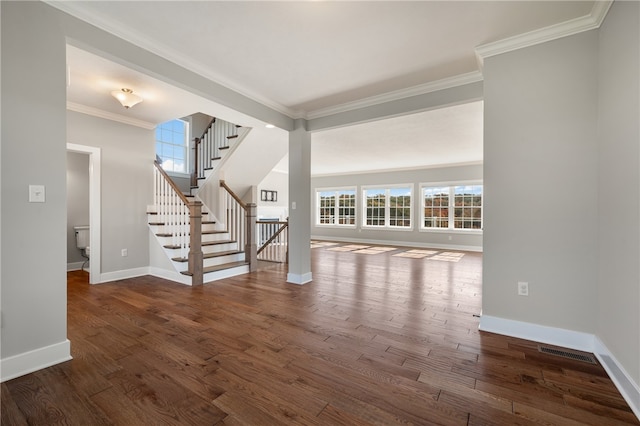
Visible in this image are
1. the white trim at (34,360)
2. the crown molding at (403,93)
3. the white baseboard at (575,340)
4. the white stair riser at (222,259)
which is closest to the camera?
the white baseboard at (575,340)

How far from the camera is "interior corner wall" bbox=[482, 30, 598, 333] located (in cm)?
222

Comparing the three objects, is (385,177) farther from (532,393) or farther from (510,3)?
(532,393)

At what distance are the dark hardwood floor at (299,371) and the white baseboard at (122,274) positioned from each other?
3.03 feet

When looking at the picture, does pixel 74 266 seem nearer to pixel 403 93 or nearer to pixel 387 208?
pixel 403 93

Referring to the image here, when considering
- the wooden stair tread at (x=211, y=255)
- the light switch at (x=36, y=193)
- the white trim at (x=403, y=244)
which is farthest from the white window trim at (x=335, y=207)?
the light switch at (x=36, y=193)

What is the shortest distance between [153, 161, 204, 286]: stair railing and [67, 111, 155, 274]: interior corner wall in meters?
0.25

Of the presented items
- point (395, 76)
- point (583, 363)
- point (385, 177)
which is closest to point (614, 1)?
point (395, 76)

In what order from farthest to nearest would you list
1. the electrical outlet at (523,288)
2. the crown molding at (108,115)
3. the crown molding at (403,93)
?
the crown molding at (108,115) → the crown molding at (403,93) → the electrical outlet at (523,288)

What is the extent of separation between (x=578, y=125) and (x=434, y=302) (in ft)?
7.47

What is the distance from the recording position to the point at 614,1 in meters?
1.90

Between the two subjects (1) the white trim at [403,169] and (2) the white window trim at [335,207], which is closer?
(1) the white trim at [403,169]

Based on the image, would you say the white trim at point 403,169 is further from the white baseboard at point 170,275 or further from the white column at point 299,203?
the white baseboard at point 170,275

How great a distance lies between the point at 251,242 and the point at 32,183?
132 inches

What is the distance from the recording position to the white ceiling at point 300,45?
2.08 metres
